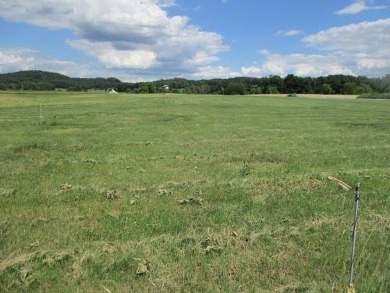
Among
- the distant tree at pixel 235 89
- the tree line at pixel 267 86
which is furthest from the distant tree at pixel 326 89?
the distant tree at pixel 235 89

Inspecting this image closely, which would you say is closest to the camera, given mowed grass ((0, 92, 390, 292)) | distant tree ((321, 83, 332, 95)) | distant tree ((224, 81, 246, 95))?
Result: mowed grass ((0, 92, 390, 292))

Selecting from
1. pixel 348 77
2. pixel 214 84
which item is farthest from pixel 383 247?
pixel 214 84

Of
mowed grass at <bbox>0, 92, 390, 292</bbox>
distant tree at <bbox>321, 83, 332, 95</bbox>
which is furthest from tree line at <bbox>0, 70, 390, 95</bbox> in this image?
mowed grass at <bbox>0, 92, 390, 292</bbox>

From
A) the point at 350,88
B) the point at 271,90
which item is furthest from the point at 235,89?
the point at 350,88

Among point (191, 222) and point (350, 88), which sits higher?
point (191, 222)

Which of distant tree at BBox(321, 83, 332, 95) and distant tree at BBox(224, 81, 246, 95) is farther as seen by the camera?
distant tree at BBox(224, 81, 246, 95)

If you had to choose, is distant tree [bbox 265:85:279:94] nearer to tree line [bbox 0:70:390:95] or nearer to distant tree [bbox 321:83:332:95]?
tree line [bbox 0:70:390:95]

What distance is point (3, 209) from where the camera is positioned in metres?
9.91

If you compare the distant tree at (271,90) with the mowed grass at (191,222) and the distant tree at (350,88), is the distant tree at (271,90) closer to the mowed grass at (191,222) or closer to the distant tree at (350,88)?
the distant tree at (350,88)

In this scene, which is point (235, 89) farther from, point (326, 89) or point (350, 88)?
point (350, 88)

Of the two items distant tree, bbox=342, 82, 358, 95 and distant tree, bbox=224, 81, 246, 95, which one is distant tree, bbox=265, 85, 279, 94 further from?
distant tree, bbox=342, 82, 358, 95

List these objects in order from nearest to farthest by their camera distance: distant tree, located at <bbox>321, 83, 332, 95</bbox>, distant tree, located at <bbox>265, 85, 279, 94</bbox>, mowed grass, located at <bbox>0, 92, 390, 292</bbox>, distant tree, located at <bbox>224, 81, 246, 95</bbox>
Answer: mowed grass, located at <bbox>0, 92, 390, 292</bbox> → distant tree, located at <bbox>321, 83, 332, 95</bbox> → distant tree, located at <bbox>224, 81, 246, 95</bbox> → distant tree, located at <bbox>265, 85, 279, 94</bbox>

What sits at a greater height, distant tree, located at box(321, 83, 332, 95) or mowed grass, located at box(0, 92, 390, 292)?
mowed grass, located at box(0, 92, 390, 292)

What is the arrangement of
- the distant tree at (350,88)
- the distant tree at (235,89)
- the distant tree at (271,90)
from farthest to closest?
the distant tree at (271,90)
the distant tree at (235,89)
the distant tree at (350,88)
